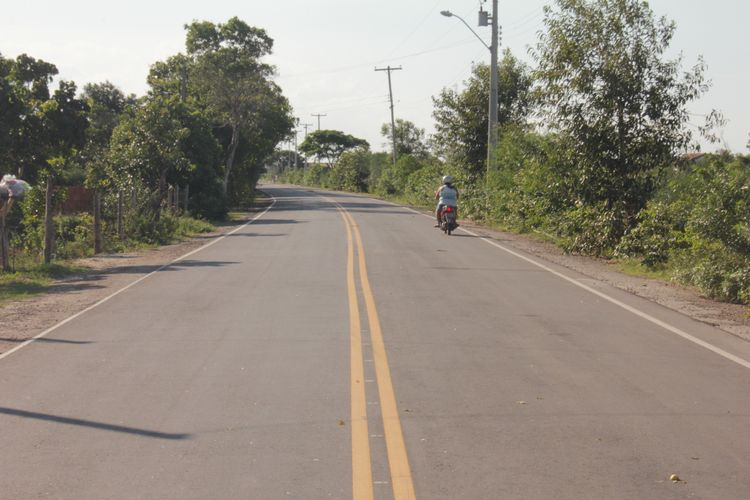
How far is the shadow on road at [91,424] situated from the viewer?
6.45 m

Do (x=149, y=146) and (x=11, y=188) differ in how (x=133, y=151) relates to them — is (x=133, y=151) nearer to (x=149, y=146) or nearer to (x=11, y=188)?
(x=149, y=146)

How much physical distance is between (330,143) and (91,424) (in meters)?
121

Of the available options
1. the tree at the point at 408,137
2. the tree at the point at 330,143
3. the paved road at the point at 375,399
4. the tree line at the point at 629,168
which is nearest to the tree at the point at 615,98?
the tree line at the point at 629,168

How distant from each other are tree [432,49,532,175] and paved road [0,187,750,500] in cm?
2599

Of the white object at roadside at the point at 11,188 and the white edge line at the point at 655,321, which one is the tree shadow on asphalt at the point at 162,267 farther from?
the white edge line at the point at 655,321

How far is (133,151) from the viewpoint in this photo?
3266 cm

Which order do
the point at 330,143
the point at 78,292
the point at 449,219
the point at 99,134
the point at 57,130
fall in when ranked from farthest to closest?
the point at 330,143 < the point at 99,134 < the point at 449,219 < the point at 57,130 < the point at 78,292

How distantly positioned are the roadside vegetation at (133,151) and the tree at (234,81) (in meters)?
0.06

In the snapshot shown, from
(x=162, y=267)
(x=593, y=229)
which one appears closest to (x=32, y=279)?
(x=162, y=267)

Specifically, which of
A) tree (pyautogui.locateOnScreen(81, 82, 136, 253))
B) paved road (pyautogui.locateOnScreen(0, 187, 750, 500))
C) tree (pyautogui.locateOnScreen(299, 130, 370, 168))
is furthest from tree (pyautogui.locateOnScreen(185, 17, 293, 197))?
tree (pyautogui.locateOnScreen(299, 130, 370, 168))

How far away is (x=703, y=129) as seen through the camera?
21141 millimetres

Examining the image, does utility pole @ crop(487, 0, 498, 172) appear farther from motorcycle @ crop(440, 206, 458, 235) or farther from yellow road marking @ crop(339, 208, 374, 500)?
yellow road marking @ crop(339, 208, 374, 500)

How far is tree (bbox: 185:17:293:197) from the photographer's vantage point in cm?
5066

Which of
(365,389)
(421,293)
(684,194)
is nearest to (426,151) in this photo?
(684,194)
